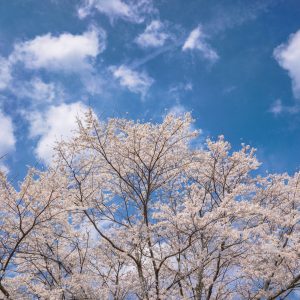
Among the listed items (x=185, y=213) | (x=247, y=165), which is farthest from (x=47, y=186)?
(x=247, y=165)

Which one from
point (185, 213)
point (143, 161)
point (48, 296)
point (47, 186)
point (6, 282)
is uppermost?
point (143, 161)

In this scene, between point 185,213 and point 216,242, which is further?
point 216,242

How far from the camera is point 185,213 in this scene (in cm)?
1004

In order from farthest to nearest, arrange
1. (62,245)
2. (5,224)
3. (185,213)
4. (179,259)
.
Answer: (62,245) → (179,259) → (5,224) → (185,213)

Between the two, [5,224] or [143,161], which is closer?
[5,224]

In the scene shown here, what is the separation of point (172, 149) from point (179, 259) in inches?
154

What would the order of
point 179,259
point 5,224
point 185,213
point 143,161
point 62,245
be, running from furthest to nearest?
point 62,245
point 143,161
point 179,259
point 5,224
point 185,213

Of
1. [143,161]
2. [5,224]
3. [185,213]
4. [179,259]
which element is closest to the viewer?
[185,213]

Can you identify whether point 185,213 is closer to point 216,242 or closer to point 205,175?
point 216,242

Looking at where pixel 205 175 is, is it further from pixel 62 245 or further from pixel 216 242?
pixel 62 245

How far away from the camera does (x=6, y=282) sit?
13039mm

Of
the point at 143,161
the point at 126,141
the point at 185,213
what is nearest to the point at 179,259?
the point at 185,213

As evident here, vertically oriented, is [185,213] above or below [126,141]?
below

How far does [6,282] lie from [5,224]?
3.65 metres
